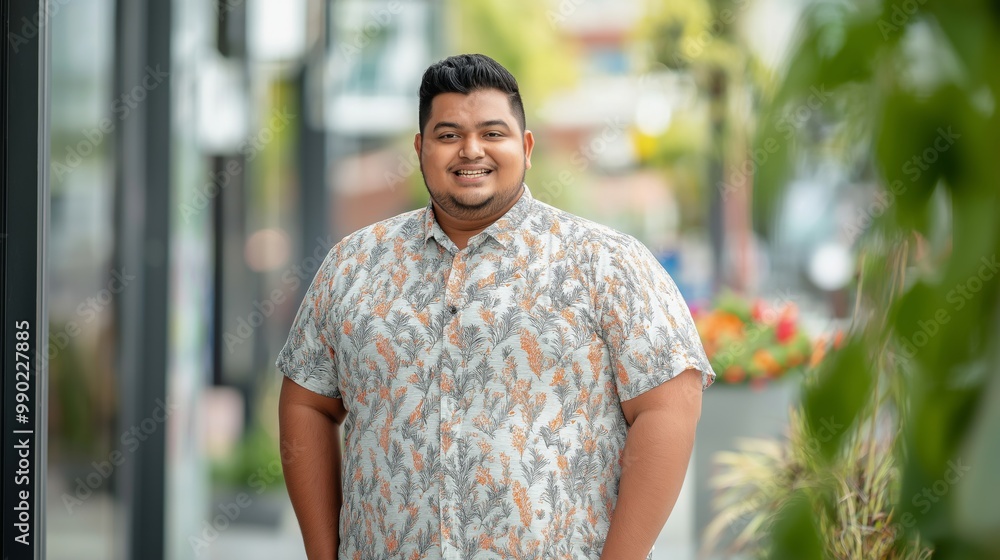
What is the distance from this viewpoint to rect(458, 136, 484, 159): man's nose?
5.01 feet

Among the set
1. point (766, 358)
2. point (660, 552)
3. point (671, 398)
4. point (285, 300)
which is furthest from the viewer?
point (285, 300)

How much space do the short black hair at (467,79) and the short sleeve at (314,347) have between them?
0.33m

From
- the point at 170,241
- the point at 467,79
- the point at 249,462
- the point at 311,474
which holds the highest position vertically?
the point at 467,79

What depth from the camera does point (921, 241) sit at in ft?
0.78

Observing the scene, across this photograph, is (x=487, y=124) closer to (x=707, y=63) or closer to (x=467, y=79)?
(x=467, y=79)

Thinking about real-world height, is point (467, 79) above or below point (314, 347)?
above

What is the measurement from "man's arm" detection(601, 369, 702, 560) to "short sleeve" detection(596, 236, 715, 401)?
1.2 inches

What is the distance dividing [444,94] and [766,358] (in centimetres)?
253

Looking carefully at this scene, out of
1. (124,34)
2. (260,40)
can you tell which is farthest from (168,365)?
(260,40)

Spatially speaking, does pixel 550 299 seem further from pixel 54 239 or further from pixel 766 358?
pixel 766 358

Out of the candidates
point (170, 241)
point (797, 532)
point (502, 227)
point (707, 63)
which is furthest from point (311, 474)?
point (707, 63)

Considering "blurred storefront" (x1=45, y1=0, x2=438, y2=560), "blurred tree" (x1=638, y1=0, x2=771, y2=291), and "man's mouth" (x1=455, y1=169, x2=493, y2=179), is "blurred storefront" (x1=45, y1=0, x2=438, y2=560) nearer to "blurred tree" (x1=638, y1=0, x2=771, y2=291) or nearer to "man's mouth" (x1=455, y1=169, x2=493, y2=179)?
"man's mouth" (x1=455, y1=169, x2=493, y2=179)

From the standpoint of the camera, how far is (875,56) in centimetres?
24

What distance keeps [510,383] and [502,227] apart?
0.25 m
